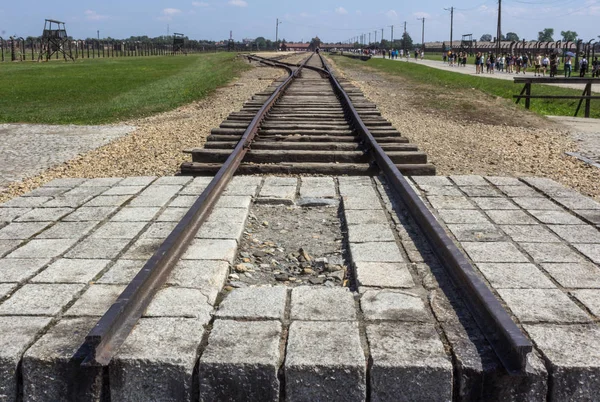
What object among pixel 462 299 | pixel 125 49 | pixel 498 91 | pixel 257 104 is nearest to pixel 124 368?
pixel 462 299

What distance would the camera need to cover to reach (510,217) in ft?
14.9

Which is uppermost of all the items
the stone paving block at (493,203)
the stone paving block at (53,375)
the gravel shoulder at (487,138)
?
the gravel shoulder at (487,138)

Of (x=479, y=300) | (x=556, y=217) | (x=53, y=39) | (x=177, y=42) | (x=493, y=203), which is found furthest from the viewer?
(x=177, y=42)

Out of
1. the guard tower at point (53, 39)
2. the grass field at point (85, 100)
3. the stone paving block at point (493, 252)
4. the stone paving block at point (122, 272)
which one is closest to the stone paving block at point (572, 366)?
the stone paving block at point (493, 252)

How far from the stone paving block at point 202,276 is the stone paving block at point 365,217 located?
119cm

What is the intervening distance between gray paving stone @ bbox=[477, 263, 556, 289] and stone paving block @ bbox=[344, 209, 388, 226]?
3.41 ft

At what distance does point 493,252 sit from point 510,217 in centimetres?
91

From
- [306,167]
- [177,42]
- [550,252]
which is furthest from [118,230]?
[177,42]

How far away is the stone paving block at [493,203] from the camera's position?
4.84m

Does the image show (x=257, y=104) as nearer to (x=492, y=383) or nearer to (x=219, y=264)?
(x=219, y=264)

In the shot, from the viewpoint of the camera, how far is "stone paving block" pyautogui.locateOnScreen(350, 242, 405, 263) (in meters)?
3.63

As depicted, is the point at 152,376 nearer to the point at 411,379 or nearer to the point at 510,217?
the point at 411,379

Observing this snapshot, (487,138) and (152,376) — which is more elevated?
(487,138)

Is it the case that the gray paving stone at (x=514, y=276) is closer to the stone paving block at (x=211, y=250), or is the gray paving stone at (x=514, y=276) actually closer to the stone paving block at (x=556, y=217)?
the stone paving block at (x=556, y=217)
